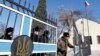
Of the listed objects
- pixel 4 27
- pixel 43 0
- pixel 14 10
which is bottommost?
pixel 4 27

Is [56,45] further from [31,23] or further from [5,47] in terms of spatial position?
[5,47]

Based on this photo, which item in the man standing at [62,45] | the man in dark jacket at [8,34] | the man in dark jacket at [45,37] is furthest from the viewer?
the man standing at [62,45]

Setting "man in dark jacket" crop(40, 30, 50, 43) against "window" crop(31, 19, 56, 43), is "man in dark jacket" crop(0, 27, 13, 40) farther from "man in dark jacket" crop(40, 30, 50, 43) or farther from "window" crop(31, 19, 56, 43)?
"man in dark jacket" crop(40, 30, 50, 43)

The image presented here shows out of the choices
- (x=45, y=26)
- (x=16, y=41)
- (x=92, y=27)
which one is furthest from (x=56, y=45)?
(x=92, y=27)

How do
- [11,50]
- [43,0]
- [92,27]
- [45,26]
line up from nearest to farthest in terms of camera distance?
[11,50]
[45,26]
[43,0]
[92,27]

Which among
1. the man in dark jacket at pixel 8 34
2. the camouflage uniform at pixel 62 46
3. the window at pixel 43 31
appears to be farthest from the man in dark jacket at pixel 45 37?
the man in dark jacket at pixel 8 34

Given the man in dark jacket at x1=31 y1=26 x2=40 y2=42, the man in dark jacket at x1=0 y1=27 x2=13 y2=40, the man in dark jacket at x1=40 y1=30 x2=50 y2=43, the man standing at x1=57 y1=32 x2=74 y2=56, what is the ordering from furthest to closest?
1. the man standing at x1=57 y1=32 x2=74 y2=56
2. the man in dark jacket at x1=40 y1=30 x2=50 y2=43
3. the man in dark jacket at x1=31 y1=26 x2=40 y2=42
4. the man in dark jacket at x1=0 y1=27 x2=13 y2=40

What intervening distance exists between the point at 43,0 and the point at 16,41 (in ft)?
66.1

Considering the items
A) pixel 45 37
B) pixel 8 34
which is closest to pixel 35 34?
pixel 45 37

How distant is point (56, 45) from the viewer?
21.1 feet

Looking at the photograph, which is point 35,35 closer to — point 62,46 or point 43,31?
point 43,31

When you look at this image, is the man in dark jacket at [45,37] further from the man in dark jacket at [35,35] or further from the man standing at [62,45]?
the man standing at [62,45]

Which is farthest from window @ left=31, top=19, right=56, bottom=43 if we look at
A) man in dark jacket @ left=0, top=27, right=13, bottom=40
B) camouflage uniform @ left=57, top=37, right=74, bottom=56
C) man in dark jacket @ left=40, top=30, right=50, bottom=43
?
man in dark jacket @ left=0, top=27, right=13, bottom=40

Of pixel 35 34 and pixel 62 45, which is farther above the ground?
pixel 35 34
